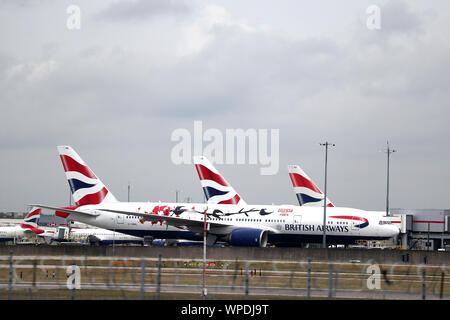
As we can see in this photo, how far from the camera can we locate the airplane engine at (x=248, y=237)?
58469 mm

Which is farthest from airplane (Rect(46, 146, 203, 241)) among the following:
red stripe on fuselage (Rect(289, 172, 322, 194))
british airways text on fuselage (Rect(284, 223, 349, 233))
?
red stripe on fuselage (Rect(289, 172, 322, 194))

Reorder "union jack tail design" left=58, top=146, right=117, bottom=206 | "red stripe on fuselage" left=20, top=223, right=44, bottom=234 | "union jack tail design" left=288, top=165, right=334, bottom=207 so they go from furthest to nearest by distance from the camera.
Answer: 1. "red stripe on fuselage" left=20, top=223, right=44, bottom=234
2. "union jack tail design" left=288, top=165, right=334, bottom=207
3. "union jack tail design" left=58, top=146, right=117, bottom=206

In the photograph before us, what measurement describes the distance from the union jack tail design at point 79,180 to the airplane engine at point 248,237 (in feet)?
44.2

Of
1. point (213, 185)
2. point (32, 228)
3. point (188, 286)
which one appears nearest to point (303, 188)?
point (213, 185)

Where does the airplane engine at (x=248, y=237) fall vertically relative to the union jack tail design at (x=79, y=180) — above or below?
below

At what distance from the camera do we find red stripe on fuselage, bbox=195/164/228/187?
76562 mm

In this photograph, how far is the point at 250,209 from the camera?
62406mm

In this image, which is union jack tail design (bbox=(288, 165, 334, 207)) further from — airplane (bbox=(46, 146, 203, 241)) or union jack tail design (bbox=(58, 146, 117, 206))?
union jack tail design (bbox=(58, 146, 117, 206))

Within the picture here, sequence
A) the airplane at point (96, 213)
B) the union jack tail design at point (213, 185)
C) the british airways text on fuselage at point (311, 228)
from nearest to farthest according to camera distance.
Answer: the british airways text on fuselage at point (311, 228) < the airplane at point (96, 213) < the union jack tail design at point (213, 185)

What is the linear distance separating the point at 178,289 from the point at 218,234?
34.4 meters

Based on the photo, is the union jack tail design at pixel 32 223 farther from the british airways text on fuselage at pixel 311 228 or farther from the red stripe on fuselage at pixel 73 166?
the british airways text on fuselage at pixel 311 228

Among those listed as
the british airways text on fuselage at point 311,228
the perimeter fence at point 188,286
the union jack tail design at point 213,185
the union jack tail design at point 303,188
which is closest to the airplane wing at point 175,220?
the british airways text on fuselage at point 311,228
